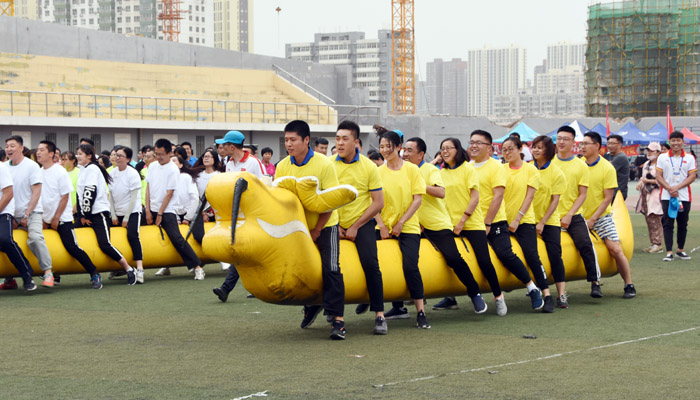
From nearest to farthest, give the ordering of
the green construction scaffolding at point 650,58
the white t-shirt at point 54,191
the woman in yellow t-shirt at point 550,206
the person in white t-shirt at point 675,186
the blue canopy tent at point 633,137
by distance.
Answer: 1. the woman in yellow t-shirt at point 550,206
2. the white t-shirt at point 54,191
3. the person in white t-shirt at point 675,186
4. the blue canopy tent at point 633,137
5. the green construction scaffolding at point 650,58

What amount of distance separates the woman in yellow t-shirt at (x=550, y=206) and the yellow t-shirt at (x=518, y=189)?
0.19 metres

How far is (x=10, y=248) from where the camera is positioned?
397 inches

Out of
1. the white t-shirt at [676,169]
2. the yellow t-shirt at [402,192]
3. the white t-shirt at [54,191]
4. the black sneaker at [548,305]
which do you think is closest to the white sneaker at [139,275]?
the white t-shirt at [54,191]

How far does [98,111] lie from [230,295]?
25.8 meters

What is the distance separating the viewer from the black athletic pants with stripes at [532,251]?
8797 mm

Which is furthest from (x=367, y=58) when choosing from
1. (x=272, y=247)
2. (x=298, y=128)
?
(x=272, y=247)

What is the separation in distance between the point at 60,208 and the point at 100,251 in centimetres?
75

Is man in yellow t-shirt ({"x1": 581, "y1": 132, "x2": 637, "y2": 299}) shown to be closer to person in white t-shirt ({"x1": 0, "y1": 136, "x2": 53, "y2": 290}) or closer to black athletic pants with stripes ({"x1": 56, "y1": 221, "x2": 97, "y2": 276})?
black athletic pants with stripes ({"x1": 56, "y1": 221, "x2": 97, "y2": 276})

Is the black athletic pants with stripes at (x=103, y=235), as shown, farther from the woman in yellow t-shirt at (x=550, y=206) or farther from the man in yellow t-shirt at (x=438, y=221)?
the woman in yellow t-shirt at (x=550, y=206)

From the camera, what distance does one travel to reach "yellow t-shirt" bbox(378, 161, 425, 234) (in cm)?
797

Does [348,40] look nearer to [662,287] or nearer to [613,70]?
[613,70]

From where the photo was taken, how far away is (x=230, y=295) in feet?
33.6

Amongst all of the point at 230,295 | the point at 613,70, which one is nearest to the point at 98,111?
the point at 230,295

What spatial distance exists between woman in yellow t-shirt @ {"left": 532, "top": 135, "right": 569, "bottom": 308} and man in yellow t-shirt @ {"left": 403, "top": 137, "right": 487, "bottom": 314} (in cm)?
97
